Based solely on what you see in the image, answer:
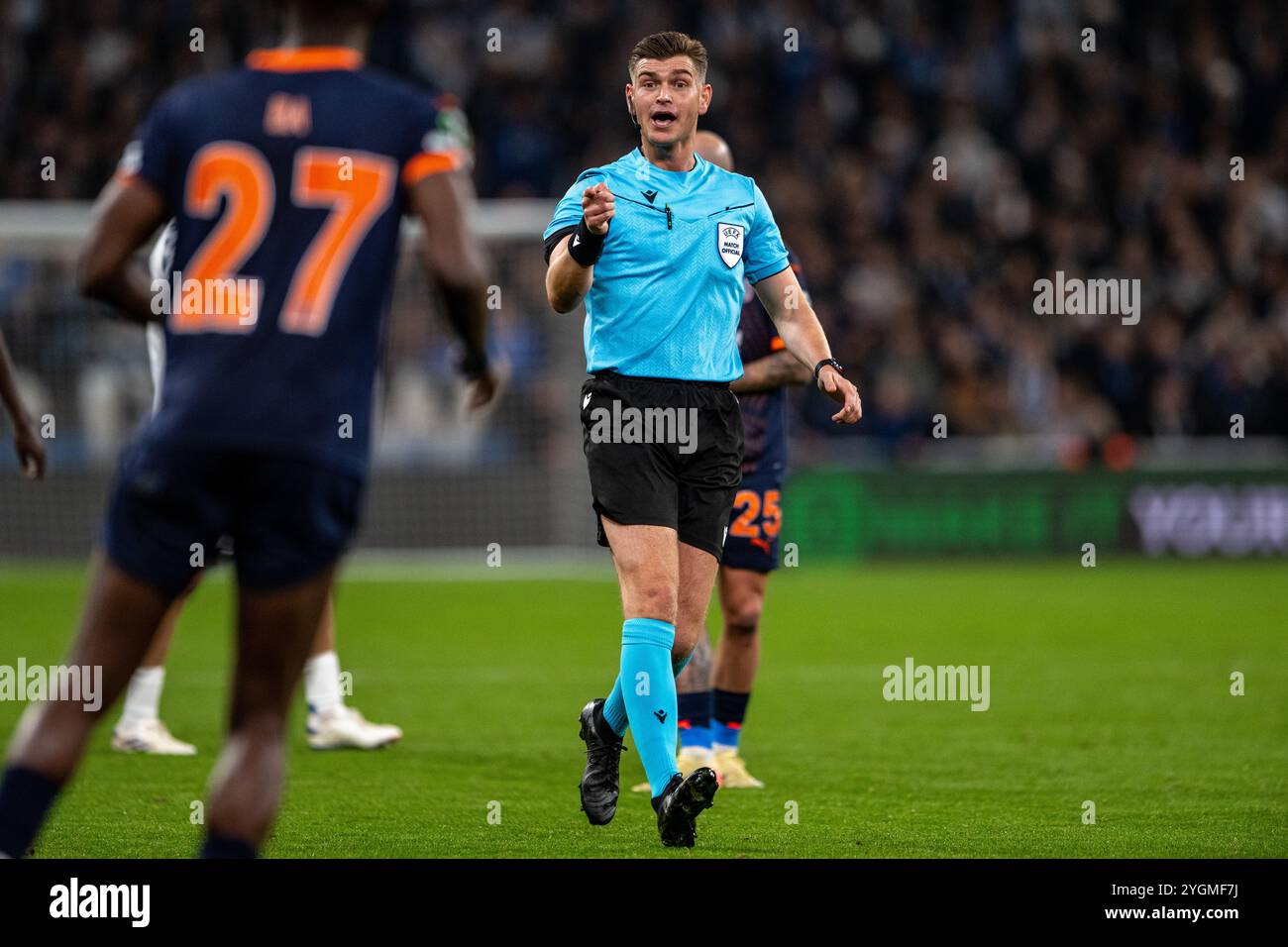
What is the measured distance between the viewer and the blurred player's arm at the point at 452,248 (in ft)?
13.4

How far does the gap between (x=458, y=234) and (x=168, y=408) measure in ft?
2.44

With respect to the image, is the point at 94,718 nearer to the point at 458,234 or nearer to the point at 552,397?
the point at 458,234

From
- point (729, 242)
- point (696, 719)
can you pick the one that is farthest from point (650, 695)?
point (696, 719)

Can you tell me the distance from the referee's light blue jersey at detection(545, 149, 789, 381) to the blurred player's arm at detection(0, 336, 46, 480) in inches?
71.4

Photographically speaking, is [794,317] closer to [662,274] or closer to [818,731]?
[662,274]

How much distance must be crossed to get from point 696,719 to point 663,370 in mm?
2003

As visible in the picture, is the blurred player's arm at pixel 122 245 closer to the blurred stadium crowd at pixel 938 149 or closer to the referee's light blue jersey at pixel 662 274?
the referee's light blue jersey at pixel 662 274

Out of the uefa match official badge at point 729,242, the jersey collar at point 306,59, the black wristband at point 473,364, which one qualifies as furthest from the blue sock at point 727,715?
the jersey collar at point 306,59

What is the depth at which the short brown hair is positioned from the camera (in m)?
6.28

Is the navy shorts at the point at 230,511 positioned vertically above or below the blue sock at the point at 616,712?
above

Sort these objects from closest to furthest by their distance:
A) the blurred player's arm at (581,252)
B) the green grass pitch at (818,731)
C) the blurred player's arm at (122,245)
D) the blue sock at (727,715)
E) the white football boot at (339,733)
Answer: the blurred player's arm at (122,245) → the blurred player's arm at (581,252) → the green grass pitch at (818,731) → the blue sock at (727,715) → the white football boot at (339,733)

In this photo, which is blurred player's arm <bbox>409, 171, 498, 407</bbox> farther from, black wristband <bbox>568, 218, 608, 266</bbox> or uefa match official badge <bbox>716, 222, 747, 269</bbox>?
uefa match official badge <bbox>716, 222, 747, 269</bbox>

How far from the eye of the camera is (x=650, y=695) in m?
6.05

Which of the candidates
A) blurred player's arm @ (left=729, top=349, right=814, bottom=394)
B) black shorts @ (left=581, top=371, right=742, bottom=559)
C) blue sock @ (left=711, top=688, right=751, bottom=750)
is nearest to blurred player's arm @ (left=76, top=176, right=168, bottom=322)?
black shorts @ (left=581, top=371, right=742, bottom=559)
